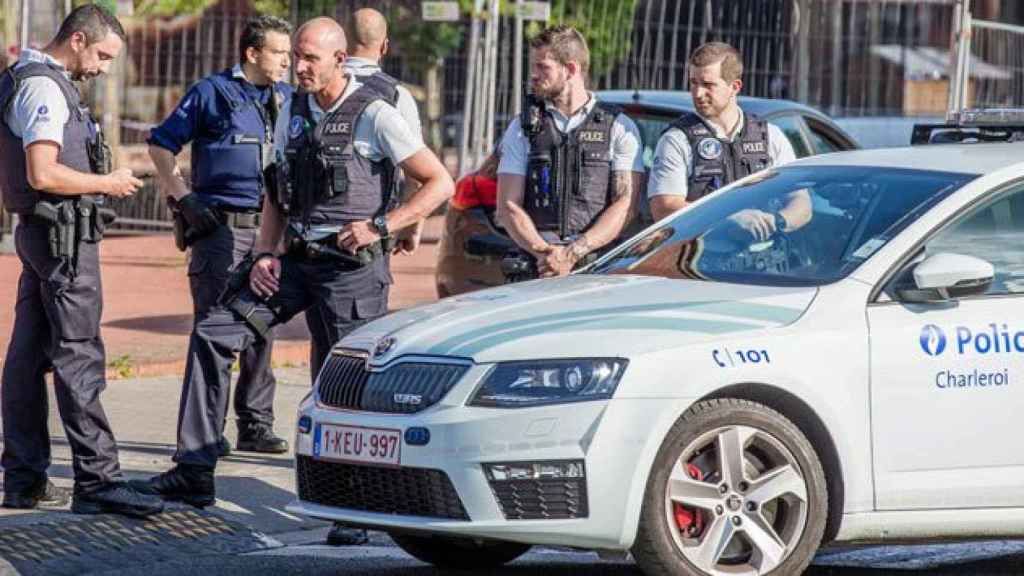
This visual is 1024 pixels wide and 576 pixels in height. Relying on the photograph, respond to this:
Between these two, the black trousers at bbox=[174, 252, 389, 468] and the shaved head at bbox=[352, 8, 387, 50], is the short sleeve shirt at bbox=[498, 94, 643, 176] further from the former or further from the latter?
the black trousers at bbox=[174, 252, 389, 468]

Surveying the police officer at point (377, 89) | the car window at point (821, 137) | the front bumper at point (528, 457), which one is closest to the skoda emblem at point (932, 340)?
the front bumper at point (528, 457)

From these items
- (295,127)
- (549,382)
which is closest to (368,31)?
(295,127)

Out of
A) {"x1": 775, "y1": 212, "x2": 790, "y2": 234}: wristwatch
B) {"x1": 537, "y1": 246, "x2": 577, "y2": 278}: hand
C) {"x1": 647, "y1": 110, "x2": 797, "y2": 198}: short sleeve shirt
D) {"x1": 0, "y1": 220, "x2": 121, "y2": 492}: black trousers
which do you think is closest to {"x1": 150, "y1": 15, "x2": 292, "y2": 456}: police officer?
{"x1": 0, "y1": 220, "x2": 121, "y2": 492}: black trousers

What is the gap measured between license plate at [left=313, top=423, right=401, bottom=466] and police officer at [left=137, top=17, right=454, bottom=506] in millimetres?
1311

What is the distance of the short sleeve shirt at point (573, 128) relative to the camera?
29.6ft

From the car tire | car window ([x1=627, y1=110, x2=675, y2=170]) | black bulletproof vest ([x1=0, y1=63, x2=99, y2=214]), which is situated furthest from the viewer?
car window ([x1=627, y1=110, x2=675, y2=170])

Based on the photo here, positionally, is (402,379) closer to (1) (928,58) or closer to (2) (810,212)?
(2) (810,212)

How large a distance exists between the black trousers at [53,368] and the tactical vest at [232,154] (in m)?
1.23

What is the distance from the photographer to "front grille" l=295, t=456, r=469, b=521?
6711 millimetres

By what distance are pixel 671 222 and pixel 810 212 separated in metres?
0.68

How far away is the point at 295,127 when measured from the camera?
27.7ft

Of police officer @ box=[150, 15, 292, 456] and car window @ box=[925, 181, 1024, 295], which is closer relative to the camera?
car window @ box=[925, 181, 1024, 295]

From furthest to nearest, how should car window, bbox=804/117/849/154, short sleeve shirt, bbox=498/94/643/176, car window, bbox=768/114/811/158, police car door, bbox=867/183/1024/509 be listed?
car window, bbox=804/117/849/154
car window, bbox=768/114/811/158
short sleeve shirt, bbox=498/94/643/176
police car door, bbox=867/183/1024/509

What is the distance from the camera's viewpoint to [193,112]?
941cm
